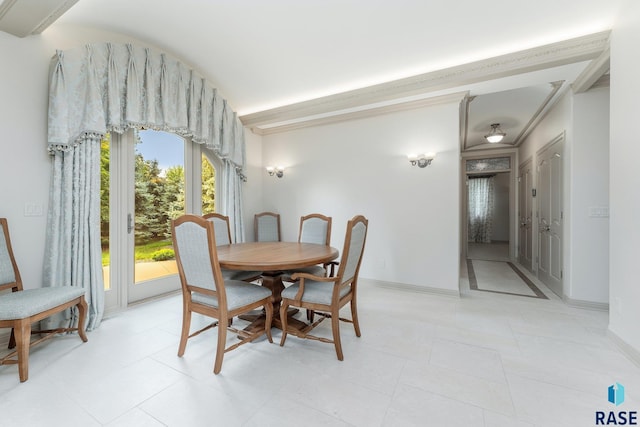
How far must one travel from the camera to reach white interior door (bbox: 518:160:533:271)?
4.77m

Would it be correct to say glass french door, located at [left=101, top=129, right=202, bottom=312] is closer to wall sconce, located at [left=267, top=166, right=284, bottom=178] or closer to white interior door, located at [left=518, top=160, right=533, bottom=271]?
wall sconce, located at [left=267, top=166, right=284, bottom=178]

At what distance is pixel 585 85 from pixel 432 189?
5.93 ft

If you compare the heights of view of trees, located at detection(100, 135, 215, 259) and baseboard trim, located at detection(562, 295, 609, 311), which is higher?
view of trees, located at detection(100, 135, 215, 259)

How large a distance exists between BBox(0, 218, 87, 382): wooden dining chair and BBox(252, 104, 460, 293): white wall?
287cm

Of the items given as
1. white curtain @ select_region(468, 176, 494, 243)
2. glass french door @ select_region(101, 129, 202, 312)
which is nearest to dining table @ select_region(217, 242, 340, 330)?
glass french door @ select_region(101, 129, 202, 312)

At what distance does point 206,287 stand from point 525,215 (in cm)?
582

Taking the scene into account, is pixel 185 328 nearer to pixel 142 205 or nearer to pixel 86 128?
pixel 142 205

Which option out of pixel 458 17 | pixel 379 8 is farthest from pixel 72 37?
pixel 458 17

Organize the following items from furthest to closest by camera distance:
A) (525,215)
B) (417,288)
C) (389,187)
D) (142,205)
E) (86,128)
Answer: (525,215) < (389,187) < (417,288) < (142,205) < (86,128)

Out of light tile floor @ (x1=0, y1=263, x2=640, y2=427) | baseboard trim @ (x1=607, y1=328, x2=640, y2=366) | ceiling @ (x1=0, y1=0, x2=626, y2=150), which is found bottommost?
light tile floor @ (x1=0, y1=263, x2=640, y2=427)

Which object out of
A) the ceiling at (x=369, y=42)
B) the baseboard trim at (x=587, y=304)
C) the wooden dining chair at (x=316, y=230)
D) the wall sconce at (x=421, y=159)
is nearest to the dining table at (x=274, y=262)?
the wooden dining chair at (x=316, y=230)

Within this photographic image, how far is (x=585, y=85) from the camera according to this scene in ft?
9.10

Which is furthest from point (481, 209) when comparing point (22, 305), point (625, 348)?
point (22, 305)

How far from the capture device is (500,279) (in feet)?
13.8
